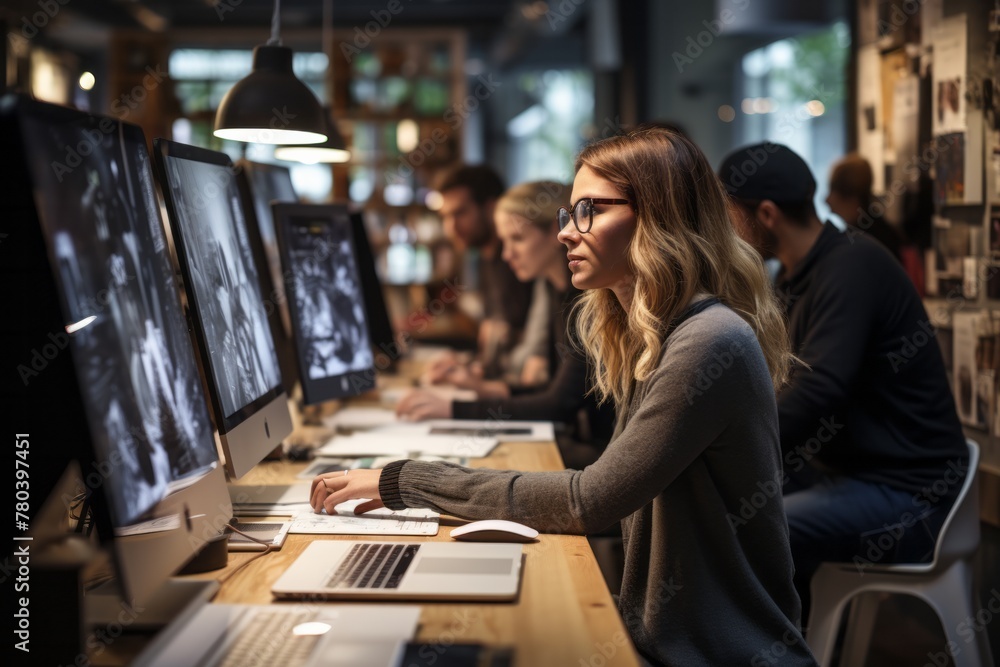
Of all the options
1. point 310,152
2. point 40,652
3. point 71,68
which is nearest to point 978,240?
point 310,152

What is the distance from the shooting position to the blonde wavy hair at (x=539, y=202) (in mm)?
3287

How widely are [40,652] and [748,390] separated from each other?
107 cm

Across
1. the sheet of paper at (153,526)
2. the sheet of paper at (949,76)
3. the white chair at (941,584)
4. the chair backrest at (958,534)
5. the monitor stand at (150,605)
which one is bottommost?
the white chair at (941,584)

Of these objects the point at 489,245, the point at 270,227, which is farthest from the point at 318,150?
the point at 489,245

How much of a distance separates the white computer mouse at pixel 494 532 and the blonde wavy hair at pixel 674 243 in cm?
32

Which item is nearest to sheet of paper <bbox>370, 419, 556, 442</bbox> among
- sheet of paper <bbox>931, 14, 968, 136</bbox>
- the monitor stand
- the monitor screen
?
the monitor screen

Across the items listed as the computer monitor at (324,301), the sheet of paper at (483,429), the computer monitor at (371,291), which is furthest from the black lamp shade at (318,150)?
the sheet of paper at (483,429)

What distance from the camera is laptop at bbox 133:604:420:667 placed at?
3.63 feet

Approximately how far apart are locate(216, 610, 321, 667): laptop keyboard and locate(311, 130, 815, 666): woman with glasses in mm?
463

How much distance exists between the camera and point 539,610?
1.30 meters

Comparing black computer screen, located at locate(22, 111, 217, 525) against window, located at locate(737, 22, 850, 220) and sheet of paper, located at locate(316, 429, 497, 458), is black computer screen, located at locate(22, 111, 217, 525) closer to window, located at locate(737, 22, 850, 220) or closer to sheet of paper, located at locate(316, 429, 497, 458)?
sheet of paper, located at locate(316, 429, 497, 458)

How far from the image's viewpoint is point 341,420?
2.86 m

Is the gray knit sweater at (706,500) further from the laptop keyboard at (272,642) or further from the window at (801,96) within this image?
the window at (801,96)

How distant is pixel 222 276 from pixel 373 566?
1.99 ft
